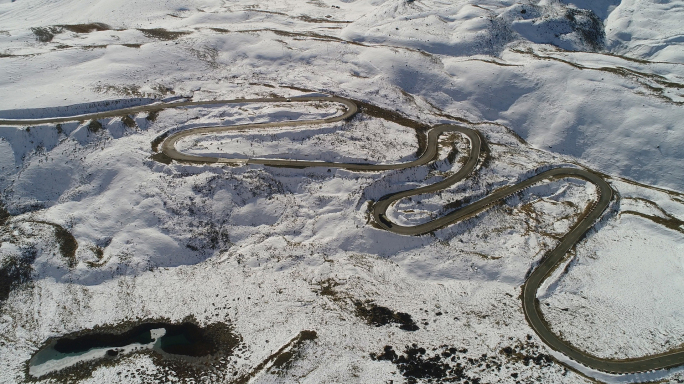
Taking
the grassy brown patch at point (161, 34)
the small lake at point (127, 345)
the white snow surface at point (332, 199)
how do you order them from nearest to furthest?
1. the small lake at point (127, 345)
2. the white snow surface at point (332, 199)
3. the grassy brown patch at point (161, 34)

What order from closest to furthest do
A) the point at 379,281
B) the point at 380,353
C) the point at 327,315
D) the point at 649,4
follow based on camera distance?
the point at 380,353
the point at 327,315
the point at 379,281
the point at 649,4

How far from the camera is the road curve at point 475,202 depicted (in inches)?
1203

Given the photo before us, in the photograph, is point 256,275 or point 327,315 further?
point 256,275

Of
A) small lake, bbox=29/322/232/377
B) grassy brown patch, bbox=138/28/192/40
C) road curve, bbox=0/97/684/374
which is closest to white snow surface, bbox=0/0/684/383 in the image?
road curve, bbox=0/97/684/374

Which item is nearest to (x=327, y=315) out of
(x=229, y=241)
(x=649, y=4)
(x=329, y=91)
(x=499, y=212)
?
(x=229, y=241)

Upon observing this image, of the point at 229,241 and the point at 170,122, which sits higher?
the point at 170,122

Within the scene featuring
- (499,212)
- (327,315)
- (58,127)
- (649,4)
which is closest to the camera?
(327,315)

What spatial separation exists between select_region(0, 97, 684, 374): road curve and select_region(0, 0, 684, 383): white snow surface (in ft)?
2.85

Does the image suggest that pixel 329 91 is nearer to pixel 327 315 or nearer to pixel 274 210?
pixel 274 210

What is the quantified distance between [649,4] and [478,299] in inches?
3273

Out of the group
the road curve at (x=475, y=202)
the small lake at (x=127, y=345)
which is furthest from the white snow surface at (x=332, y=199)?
the small lake at (x=127, y=345)

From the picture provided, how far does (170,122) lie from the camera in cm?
5041

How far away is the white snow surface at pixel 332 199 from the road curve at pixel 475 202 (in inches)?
34.2

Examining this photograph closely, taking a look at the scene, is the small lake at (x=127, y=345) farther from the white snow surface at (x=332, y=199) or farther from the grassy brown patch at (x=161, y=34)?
the grassy brown patch at (x=161, y=34)
